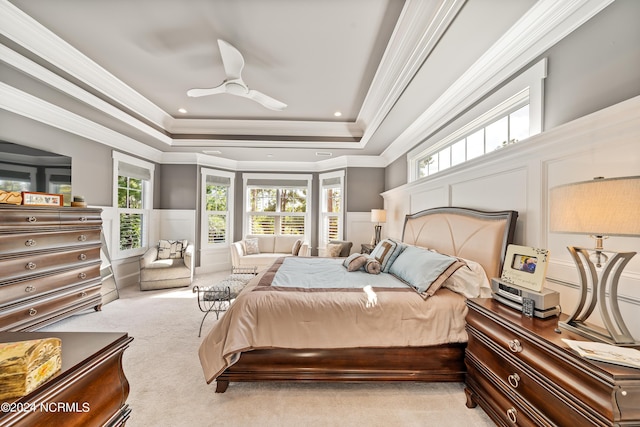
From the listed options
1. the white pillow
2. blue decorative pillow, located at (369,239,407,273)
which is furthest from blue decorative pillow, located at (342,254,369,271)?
the white pillow

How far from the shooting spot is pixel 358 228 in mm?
5660

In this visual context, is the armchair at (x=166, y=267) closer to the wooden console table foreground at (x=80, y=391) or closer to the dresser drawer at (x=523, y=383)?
the wooden console table foreground at (x=80, y=391)

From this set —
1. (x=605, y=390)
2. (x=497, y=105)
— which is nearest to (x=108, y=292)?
(x=605, y=390)

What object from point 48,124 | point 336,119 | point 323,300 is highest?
point 336,119

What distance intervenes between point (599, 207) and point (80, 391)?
1945 mm

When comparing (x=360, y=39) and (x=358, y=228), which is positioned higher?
(x=360, y=39)

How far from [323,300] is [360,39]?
2.37 metres

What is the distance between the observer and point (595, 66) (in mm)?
1438

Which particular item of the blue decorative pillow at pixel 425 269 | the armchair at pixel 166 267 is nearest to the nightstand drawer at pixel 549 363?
the blue decorative pillow at pixel 425 269

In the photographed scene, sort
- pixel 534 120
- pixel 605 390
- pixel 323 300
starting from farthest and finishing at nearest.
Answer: pixel 323 300 < pixel 534 120 < pixel 605 390

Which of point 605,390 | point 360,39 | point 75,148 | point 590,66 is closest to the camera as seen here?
point 605,390

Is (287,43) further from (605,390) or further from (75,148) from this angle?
(75,148)

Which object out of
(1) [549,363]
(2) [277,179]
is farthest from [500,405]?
(2) [277,179]

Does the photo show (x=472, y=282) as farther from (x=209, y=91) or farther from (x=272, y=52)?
(x=209, y=91)
